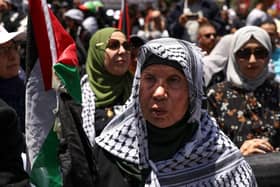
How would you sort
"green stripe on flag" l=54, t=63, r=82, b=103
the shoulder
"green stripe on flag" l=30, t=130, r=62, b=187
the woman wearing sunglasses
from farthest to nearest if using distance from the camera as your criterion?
the woman wearing sunglasses, "green stripe on flag" l=54, t=63, r=82, b=103, "green stripe on flag" l=30, t=130, r=62, b=187, the shoulder

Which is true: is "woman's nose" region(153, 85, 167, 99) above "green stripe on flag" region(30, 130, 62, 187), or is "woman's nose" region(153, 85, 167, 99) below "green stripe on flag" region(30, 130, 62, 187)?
above

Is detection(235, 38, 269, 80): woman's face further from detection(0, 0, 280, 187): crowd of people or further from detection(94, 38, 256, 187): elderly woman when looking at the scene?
detection(94, 38, 256, 187): elderly woman

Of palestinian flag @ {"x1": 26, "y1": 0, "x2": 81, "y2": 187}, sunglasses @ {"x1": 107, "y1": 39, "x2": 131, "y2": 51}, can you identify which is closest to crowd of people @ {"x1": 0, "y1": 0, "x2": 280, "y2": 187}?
sunglasses @ {"x1": 107, "y1": 39, "x2": 131, "y2": 51}

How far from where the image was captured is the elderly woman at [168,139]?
3.08 metres

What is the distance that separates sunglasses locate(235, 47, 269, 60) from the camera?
5239 mm

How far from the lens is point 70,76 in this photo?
3.75 m

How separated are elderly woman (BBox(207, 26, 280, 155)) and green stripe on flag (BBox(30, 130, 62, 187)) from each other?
1485 millimetres

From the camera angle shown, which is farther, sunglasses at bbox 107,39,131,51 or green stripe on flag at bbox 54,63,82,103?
sunglasses at bbox 107,39,131,51

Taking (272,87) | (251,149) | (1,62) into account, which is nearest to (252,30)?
(272,87)

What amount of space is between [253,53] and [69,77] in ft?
6.36

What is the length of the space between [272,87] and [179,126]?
2.16 m

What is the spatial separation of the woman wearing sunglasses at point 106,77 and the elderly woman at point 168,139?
2028mm

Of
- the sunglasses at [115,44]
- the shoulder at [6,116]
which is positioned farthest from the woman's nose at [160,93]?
the sunglasses at [115,44]

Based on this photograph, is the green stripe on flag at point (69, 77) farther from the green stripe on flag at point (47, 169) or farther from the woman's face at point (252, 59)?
the woman's face at point (252, 59)
